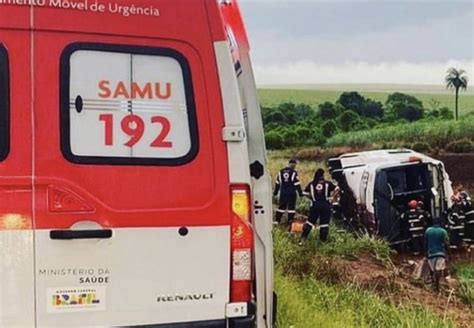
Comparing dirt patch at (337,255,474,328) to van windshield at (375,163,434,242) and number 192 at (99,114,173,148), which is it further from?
number 192 at (99,114,173,148)

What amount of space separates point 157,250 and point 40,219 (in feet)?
1.53

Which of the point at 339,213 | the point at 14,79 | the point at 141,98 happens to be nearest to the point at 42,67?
the point at 14,79

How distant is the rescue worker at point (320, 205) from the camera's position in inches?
560

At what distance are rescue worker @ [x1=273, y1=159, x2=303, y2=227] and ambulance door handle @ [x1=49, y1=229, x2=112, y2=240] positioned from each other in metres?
12.6

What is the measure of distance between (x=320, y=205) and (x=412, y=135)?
1163 cm

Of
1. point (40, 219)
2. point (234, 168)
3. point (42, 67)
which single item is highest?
point (42, 67)

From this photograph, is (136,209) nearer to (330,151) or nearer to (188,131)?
(188,131)

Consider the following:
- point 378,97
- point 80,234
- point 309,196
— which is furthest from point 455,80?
point 80,234

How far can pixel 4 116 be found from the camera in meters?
2.57

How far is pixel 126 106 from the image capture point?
2.68 meters

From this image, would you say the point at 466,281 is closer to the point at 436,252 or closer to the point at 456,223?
the point at 436,252

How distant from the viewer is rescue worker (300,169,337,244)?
1422 centimetres

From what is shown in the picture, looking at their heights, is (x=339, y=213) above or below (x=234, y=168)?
below

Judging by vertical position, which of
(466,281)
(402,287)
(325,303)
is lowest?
(466,281)
